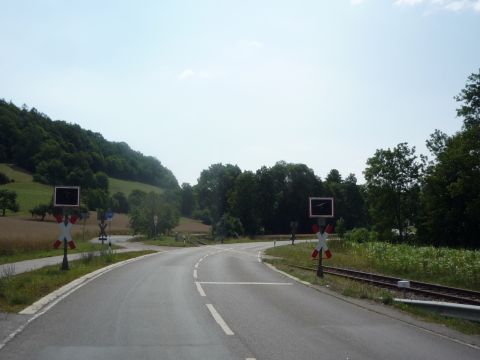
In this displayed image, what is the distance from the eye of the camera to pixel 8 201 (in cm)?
9138

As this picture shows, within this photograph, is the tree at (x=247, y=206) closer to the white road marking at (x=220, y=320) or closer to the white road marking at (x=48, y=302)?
the white road marking at (x=48, y=302)

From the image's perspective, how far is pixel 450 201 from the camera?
59.7 m

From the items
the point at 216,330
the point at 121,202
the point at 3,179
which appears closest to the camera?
the point at 216,330

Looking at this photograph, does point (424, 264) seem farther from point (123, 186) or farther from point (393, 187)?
point (123, 186)

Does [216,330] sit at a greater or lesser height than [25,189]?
lesser

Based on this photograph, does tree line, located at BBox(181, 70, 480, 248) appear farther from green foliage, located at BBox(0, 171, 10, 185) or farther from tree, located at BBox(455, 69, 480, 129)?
green foliage, located at BBox(0, 171, 10, 185)

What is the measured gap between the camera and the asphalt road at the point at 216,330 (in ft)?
25.1

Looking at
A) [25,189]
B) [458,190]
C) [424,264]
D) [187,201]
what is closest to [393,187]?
[458,190]

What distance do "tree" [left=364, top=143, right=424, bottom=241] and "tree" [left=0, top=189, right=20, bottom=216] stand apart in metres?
59.6

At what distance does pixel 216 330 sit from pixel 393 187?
70.0 m

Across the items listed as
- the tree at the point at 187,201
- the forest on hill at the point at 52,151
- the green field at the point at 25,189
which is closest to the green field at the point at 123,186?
the forest on hill at the point at 52,151

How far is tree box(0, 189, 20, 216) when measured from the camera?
89787 millimetres

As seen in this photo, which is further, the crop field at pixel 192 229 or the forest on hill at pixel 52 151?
the forest on hill at pixel 52 151

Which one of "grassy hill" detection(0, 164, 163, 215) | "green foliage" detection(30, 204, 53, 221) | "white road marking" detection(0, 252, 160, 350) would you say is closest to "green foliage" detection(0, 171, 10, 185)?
"grassy hill" detection(0, 164, 163, 215)
